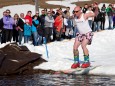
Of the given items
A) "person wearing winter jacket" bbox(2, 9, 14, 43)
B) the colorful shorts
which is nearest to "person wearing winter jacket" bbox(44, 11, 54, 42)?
"person wearing winter jacket" bbox(2, 9, 14, 43)

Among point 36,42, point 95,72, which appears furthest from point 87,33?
point 36,42

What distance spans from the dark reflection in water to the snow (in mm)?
866

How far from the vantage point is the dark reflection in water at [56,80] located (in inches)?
487

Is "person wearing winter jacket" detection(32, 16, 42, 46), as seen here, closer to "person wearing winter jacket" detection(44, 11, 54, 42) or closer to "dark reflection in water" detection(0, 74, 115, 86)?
"person wearing winter jacket" detection(44, 11, 54, 42)

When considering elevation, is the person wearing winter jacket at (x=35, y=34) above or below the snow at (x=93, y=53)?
above

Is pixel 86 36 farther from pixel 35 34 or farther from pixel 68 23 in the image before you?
pixel 68 23

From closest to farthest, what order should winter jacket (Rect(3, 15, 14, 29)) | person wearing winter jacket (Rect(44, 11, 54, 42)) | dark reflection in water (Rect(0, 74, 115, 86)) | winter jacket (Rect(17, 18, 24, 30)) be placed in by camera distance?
dark reflection in water (Rect(0, 74, 115, 86)) < winter jacket (Rect(3, 15, 14, 29)) < winter jacket (Rect(17, 18, 24, 30)) < person wearing winter jacket (Rect(44, 11, 54, 42))

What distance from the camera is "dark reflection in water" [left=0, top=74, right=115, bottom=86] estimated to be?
12.4 meters

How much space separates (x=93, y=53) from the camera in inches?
819

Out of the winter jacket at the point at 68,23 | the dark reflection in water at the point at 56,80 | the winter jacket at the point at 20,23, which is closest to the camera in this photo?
the dark reflection in water at the point at 56,80

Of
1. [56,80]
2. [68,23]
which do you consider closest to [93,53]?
[68,23]

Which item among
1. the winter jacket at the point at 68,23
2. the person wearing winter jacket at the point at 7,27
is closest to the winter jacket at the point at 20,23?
the person wearing winter jacket at the point at 7,27

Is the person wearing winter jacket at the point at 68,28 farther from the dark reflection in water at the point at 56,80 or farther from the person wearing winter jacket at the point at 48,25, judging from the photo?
the dark reflection in water at the point at 56,80

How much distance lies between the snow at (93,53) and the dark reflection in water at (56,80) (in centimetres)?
87
